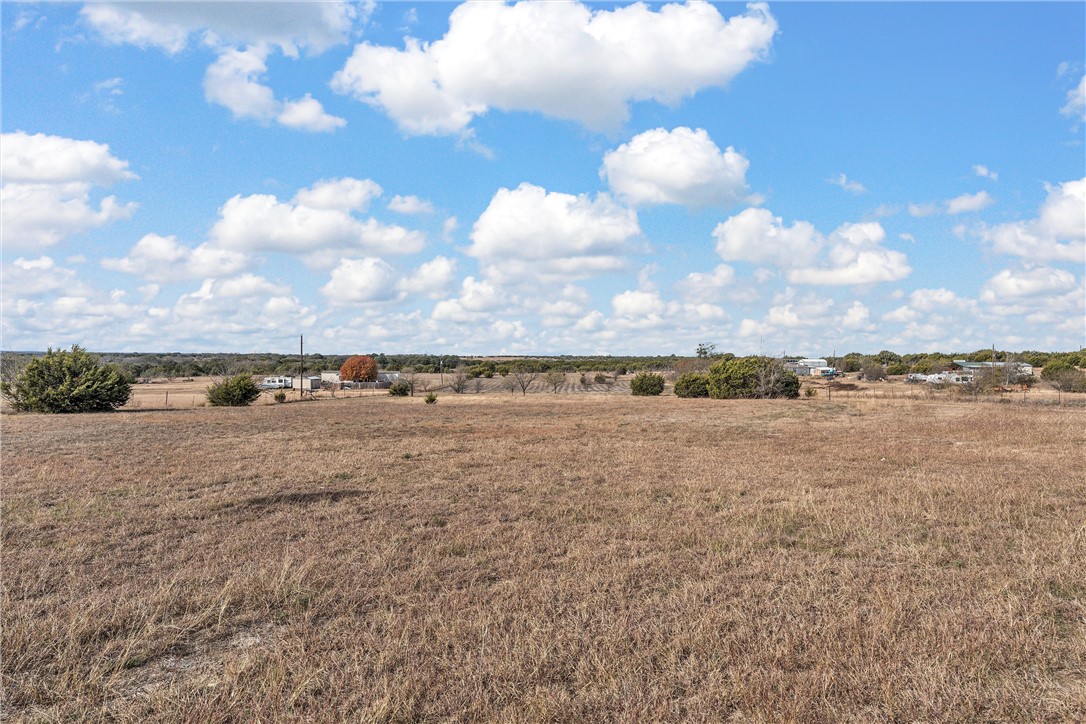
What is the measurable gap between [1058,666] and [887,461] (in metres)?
13.1

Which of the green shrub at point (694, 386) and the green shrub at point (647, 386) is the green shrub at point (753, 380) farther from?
the green shrub at point (647, 386)

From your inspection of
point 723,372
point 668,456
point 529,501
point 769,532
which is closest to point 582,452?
point 668,456

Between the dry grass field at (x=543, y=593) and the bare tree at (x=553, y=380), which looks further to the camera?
the bare tree at (x=553, y=380)

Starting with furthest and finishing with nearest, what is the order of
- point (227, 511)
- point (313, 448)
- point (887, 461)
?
1. point (313, 448)
2. point (887, 461)
3. point (227, 511)

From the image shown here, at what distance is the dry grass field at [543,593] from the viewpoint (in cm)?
456

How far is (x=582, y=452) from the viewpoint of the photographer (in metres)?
Answer: 19.1

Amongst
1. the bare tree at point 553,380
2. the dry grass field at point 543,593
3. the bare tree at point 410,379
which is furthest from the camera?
the bare tree at point 553,380

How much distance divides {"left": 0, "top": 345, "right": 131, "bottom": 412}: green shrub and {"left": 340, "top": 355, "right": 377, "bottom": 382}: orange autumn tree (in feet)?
186

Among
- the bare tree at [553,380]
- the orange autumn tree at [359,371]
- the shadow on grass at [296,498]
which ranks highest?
the orange autumn tree at [359,371]

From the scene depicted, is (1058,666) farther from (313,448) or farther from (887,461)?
(313,448)

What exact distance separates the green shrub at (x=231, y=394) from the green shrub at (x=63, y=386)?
866 cm

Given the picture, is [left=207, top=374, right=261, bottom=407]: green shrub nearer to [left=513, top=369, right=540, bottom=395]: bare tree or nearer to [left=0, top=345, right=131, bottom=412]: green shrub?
[left=0, top=345, right=131, bottom=412]: green shrub

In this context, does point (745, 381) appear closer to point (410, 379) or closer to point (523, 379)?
point (523, 379)

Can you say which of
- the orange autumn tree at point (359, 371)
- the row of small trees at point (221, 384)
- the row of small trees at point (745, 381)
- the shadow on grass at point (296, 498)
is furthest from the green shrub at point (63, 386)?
the orange autumn tree at point (359, 371)
